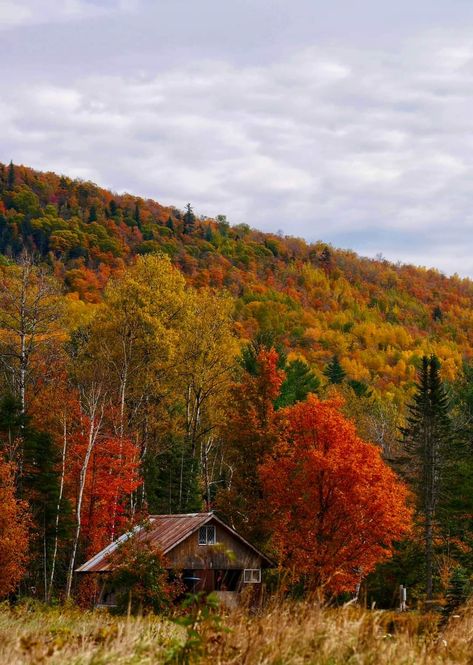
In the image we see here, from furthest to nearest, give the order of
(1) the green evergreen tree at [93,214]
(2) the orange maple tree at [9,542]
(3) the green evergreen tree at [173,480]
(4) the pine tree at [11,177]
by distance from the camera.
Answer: (4) the pine tree at [11,177]
(1) the green evergreen tree at [93,214]
(3) the green evergreen tree at [173,480]
(2) the orange maple tree at [9,542]

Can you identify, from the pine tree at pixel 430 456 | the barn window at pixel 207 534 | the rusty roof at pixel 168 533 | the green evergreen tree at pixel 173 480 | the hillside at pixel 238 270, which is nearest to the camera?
the rusty roof at pixel 168 533

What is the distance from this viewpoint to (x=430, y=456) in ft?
184

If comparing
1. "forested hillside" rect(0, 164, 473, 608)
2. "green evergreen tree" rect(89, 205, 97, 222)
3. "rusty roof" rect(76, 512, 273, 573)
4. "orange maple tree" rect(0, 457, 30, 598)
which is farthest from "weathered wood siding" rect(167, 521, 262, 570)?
"green evergreen tree" rect(89, 205, 97, 222)

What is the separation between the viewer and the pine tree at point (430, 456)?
54.4 meters

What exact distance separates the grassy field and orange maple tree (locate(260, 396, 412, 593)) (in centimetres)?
3365

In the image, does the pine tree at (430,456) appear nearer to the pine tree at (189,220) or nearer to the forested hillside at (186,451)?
the forested hillside at (186,451)

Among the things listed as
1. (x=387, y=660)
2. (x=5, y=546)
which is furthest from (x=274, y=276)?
(x=387, y=660)

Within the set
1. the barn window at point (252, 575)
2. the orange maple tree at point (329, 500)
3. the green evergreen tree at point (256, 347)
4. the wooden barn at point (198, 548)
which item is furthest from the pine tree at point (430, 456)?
the wooden barn at point (198, 548)

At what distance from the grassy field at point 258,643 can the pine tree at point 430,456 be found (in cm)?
4455

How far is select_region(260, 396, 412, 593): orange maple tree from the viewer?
43.0m

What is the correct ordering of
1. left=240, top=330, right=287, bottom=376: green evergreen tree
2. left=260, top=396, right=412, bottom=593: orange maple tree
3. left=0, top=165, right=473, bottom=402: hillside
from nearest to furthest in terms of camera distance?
left=260, top=396, right=412, bottom=593: orange maple tree, left=240, top=330, right=287, bottom=376: green evergreen tree, left=0, top=165, right=473, bottom=402: hillside

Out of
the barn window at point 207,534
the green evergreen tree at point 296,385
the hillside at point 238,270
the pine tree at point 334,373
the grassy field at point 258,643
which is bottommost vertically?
the barn window at point 207,534

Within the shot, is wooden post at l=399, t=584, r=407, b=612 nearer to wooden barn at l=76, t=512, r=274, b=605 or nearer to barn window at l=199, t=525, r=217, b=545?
wooden barn at l=76, t=512, r=274, b=605

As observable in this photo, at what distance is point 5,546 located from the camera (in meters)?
37.2
